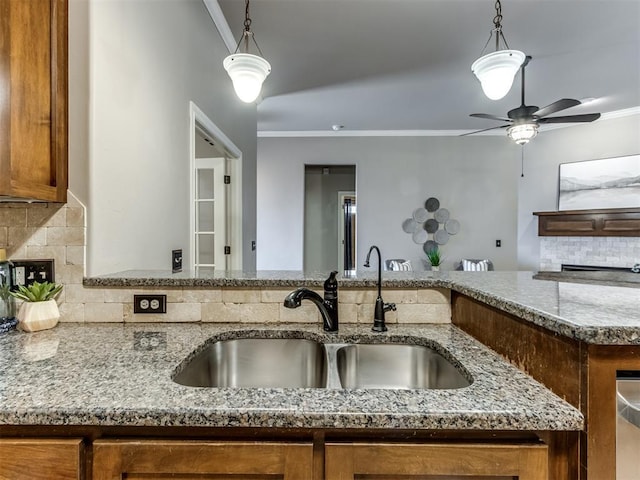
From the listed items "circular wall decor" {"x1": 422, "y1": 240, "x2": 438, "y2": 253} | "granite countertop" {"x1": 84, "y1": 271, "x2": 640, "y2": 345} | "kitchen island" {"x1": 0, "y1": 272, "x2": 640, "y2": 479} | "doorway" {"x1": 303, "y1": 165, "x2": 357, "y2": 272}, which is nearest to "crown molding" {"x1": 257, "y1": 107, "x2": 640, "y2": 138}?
"doorway" {"x1": 303, "y1": 165, "x2": 357, "y2": 272}

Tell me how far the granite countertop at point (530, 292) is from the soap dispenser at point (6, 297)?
0.24 metres

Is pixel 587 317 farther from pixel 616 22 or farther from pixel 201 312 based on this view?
pixel 616 22

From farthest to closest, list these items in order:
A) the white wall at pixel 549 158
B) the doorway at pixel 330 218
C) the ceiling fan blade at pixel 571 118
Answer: the doorway at pixel 330 218 < the white wall at pixel 549 158 < the ceiling fan blade at pixel 571 118

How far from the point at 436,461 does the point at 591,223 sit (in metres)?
5.12

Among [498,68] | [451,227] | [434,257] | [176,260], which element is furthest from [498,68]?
[451,227]

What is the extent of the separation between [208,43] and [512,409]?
8.64 feet

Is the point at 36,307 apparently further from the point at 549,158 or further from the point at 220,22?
the point at 549,158

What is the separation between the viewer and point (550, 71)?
10.9ft

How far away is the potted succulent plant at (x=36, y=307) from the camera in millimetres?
1133

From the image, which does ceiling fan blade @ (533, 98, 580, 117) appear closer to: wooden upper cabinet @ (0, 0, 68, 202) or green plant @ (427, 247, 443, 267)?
green plant @ (427, 247, 443, 267)

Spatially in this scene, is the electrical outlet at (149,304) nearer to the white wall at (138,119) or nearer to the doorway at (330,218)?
the white wall at (138,119)

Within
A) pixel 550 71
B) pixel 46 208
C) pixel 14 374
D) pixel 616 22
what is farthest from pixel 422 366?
pixel 550 71

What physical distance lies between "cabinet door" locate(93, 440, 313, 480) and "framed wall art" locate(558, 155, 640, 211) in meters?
5.47

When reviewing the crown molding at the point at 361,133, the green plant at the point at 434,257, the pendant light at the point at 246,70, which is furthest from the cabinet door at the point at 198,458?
the crown molding at the point at 361,133
